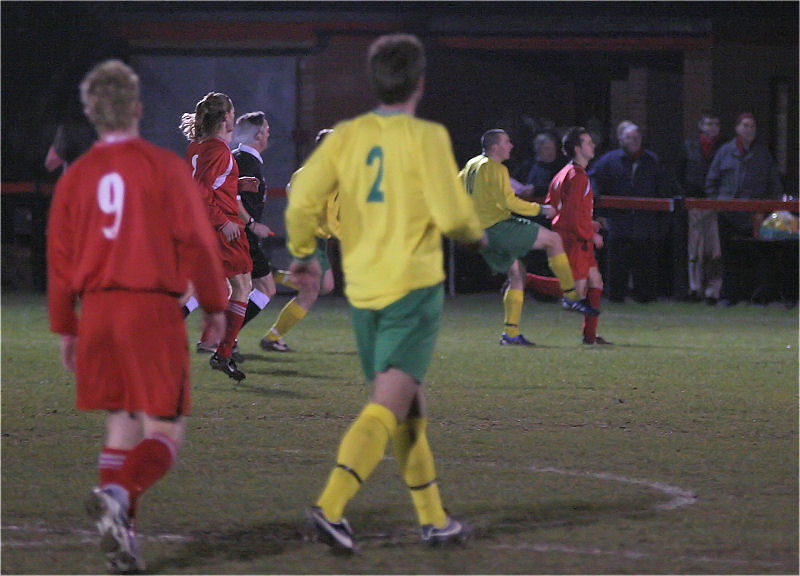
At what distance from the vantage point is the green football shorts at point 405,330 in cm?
545

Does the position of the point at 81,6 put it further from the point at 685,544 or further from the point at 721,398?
the point at 685,544

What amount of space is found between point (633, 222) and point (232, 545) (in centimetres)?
1320

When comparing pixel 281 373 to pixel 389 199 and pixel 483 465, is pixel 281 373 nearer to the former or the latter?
pixel 483 465

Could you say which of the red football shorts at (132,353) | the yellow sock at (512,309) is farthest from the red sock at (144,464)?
the yellow sock at (512,309)

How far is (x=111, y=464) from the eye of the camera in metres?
5.36

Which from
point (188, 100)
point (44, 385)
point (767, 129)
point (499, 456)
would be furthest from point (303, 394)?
point (767, 129)

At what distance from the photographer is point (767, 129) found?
22844mm

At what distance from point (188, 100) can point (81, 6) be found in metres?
1.92

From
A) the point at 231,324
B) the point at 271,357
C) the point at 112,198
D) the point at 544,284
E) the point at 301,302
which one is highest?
the point at 112,198

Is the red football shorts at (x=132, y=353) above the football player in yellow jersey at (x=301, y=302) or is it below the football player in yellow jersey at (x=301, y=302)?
above

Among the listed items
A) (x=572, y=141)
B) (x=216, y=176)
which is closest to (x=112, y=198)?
(x=216, y=176)

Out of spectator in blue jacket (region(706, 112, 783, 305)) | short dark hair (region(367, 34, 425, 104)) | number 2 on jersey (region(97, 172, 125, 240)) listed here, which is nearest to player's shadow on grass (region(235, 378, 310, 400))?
short dark hair (region(367, 34, 425, 104))

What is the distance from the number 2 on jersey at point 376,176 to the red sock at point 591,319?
816cm

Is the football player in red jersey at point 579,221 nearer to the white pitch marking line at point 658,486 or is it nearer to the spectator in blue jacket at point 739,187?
the spectator in blue jacket at point 739,187
